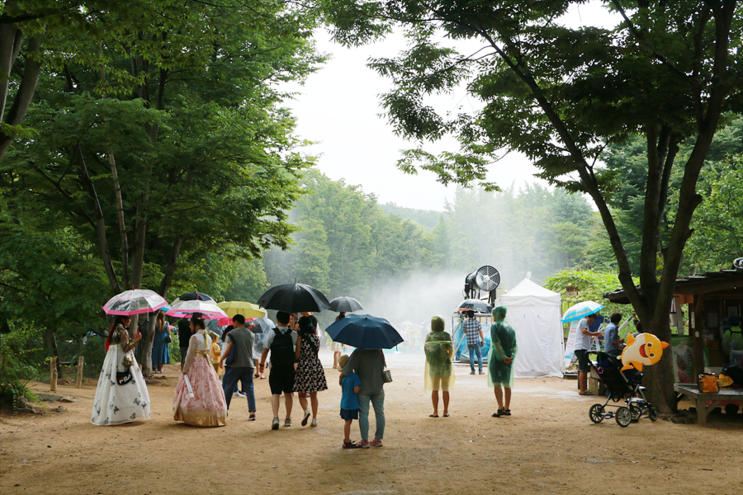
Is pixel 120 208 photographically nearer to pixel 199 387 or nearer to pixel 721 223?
pixel 199 387

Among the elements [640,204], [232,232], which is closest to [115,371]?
[232,232]

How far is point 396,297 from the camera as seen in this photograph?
66250 mm

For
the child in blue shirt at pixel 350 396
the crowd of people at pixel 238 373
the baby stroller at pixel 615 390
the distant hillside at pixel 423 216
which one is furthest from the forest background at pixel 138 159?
the distant hillside at pixel 423 216

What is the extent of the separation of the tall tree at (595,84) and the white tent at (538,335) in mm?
6826

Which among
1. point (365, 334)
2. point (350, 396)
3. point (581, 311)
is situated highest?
point (581, 311)

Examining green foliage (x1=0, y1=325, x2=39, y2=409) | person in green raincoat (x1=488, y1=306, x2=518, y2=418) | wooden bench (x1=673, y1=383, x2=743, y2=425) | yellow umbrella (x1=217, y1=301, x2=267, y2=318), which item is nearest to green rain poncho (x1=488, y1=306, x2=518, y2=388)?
person in green raincoat (x1=488, y1=306, x2=518, y2=418)

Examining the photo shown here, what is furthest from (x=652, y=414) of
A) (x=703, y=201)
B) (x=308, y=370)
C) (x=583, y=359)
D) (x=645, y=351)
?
(x=703, y=201)

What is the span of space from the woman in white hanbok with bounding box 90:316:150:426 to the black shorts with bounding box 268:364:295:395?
6.57ft

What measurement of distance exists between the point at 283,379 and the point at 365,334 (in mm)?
1995

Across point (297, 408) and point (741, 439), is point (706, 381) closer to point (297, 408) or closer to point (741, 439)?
point (741, 439)

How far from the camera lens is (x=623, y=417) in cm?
848

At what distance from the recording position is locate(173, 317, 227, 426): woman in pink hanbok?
333 inches

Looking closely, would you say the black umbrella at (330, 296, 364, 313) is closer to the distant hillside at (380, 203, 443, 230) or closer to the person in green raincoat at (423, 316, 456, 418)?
the person in green raincoat at (423, 316, 456, 418)

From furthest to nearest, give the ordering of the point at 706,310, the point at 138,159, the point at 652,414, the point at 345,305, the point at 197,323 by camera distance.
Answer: the point at 345,305
the point at 138,159
the point at 706,310
the point at 652,414
the point at 197,323
